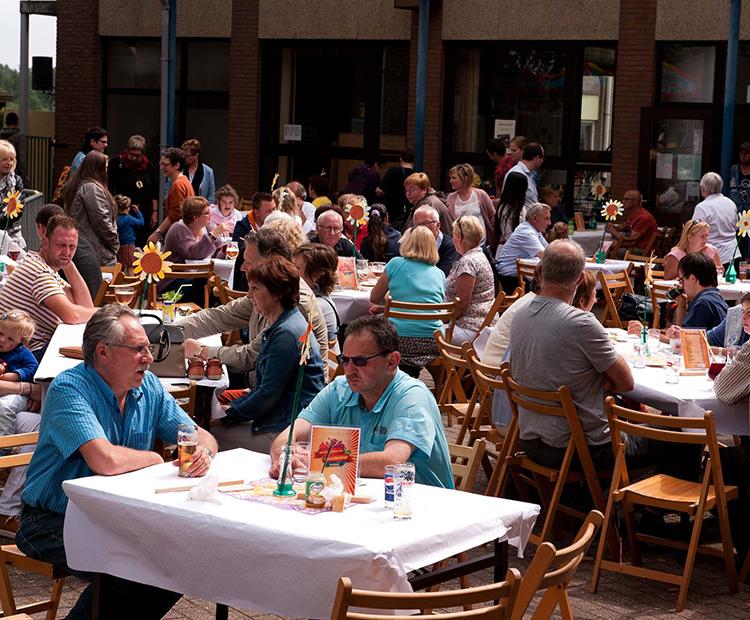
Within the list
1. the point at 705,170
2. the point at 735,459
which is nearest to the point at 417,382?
the point at 735,459

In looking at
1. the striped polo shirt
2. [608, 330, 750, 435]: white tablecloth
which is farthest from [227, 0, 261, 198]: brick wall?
[608, 330, 750, 435]: white tablecloth

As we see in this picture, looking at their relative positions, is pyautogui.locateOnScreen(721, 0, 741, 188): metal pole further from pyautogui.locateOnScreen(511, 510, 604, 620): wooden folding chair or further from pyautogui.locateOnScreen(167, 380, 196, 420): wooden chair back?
pyautogui.locateOnScreen(511, 510, 604, 620): wooden folding chair

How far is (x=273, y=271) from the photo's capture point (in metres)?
6.76

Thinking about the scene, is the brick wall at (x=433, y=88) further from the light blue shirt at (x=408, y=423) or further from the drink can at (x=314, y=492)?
the drink can at (x=314, y=492)

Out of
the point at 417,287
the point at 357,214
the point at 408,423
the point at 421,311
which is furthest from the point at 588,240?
the point at 408,423

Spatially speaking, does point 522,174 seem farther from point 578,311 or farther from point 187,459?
point 187,459

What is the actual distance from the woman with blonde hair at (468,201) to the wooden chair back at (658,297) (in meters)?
3.45

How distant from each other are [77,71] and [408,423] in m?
20.6

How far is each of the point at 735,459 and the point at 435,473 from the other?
2445mm

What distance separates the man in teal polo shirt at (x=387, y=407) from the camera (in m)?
5.19

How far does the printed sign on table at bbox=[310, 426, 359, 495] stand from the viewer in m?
4.70

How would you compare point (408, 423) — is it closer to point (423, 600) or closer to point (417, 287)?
point (423, 600)

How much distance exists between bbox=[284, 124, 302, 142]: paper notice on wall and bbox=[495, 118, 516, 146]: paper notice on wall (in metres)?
3.66

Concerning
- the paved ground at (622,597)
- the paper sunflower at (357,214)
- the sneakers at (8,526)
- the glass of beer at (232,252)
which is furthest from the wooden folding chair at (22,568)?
the paper sunflower at (357,214)
